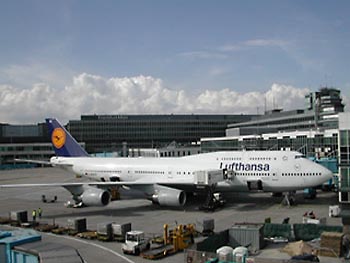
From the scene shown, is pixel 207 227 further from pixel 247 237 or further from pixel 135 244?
pixel 135 244

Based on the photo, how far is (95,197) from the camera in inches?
1460

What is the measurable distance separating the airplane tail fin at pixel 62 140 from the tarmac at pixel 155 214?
18.1 feet

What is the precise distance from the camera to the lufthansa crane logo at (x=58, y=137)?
49.5m

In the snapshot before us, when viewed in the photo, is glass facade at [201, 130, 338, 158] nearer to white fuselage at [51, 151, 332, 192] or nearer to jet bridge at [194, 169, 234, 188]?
white fuselage at [51, 151, 332, 192]

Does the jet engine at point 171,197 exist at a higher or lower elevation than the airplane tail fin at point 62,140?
lower

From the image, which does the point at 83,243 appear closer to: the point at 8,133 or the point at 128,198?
the point at 128,198

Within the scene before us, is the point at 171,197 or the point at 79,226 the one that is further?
the point at 171,197

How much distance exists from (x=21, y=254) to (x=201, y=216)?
2061 centimetres

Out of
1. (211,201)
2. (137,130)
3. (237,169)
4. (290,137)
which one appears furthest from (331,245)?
(137,130)

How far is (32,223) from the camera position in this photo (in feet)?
108

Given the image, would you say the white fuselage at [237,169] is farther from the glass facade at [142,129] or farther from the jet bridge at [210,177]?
the glass facade at [142,129]

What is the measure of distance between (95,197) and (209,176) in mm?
10421

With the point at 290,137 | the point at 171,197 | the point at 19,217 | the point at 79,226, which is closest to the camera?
the point at 79,226

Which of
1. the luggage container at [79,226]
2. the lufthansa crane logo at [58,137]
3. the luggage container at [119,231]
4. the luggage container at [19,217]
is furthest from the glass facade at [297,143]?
the luggage container at [19,217]
